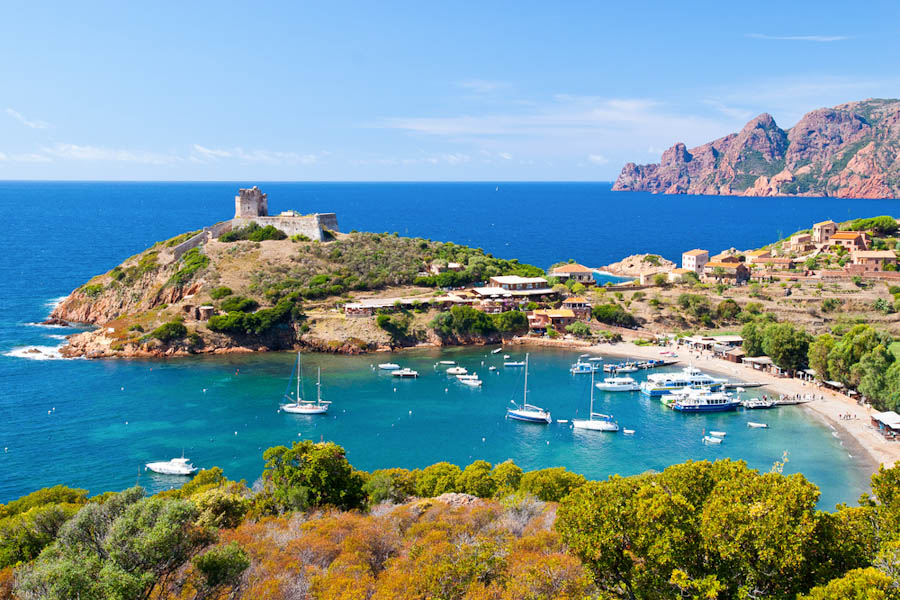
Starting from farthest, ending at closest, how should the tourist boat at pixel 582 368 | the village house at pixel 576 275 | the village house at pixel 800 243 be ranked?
the village house at pixel 800 243, the village house at pixel 576 275, the tourist boat at pixel 582 368

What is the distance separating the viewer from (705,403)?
5147 cm

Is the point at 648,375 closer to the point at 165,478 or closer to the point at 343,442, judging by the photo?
the point at 343,442

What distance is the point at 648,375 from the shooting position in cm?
5906

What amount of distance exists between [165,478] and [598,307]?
50.1m

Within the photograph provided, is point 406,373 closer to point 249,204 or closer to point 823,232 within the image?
point 249,204

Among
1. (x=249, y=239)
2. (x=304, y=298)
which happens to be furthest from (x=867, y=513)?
(x=249, y=239)

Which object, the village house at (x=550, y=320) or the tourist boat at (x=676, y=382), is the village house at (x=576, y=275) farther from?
→ the tourist boat at (x=676, y=382)

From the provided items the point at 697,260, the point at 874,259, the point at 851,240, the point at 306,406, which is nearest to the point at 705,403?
the point at 306,406

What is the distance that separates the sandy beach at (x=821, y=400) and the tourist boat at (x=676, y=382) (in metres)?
3.71

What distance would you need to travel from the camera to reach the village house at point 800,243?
99.1 meters

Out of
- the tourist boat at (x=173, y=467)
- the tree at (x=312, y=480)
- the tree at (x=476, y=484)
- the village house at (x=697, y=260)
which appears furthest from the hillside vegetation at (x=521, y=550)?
the village house at (x=697, y=260)

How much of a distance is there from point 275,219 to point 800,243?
77663 mm

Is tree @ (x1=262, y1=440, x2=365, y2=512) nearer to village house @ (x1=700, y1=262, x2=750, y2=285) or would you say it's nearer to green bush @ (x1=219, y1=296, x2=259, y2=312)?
green bush @ (x1=219, y1=296, x2=259, y2=312)

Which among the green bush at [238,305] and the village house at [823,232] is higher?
the village house at [823,232]
